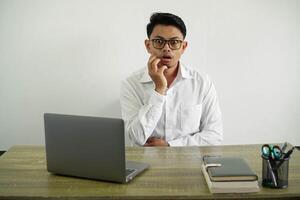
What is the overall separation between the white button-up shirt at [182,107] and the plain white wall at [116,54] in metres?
0.45

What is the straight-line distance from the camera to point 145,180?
4.48ft

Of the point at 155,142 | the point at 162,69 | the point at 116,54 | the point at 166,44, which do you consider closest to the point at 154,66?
the point at 162,69

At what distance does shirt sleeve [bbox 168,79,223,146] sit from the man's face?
35 centimetres

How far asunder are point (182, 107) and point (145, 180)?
100 cm

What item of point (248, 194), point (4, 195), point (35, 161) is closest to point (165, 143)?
point (35, 161)

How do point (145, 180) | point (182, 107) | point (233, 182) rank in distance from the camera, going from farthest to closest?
point (182, 107)
point (145, 180)
point (233, 182)

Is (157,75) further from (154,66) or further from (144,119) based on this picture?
(144,119)

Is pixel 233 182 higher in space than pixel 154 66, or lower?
lower

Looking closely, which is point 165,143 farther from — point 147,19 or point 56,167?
point 147,19

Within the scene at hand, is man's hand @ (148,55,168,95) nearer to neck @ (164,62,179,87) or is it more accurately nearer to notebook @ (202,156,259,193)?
neck @ (164,62,179,87)

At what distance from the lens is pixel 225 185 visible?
1.23 metres

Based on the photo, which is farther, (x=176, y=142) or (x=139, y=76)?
(x=139, y=76)

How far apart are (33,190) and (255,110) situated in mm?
2033

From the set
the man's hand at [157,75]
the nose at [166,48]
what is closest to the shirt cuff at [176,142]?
the man's hand at [157,75]
